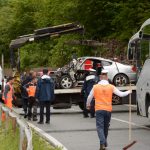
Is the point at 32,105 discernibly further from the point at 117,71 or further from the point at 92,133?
the point at 117,71

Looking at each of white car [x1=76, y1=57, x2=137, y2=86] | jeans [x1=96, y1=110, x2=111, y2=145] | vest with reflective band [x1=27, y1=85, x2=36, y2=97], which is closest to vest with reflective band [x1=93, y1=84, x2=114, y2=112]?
jeans [x1=96, y1=110, x2=111, y2=145]

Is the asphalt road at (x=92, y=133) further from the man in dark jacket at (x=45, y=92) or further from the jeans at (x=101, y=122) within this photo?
the jeans at (x=101, y=122)

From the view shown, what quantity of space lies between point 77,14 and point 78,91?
24.3 metres

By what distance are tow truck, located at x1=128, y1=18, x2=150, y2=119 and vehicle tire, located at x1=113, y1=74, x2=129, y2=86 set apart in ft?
25.0

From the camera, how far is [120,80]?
29.8 m

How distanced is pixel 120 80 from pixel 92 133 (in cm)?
1222

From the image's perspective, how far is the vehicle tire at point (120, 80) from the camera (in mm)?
29531

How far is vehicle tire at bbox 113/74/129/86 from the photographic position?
1163 inches

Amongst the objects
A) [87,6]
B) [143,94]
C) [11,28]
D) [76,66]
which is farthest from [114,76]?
[11,28]

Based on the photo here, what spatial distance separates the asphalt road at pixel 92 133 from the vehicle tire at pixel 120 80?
5203mm

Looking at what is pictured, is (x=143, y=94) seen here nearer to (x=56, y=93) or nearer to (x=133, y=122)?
(x=133, y=122)

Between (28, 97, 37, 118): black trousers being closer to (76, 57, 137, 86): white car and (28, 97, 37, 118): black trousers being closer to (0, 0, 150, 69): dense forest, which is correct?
(76, 57, 137, 86): white car

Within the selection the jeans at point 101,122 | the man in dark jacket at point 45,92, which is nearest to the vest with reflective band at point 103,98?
the jeans at point 101,122

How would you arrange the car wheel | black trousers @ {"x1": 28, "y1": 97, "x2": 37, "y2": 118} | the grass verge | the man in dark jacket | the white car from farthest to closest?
the white car → the car wheel → black trousers @ {"x1": 28, "y1": 97, "x2": 37, "y2": 118} → the man in dark jacket → the grass verge
